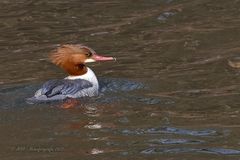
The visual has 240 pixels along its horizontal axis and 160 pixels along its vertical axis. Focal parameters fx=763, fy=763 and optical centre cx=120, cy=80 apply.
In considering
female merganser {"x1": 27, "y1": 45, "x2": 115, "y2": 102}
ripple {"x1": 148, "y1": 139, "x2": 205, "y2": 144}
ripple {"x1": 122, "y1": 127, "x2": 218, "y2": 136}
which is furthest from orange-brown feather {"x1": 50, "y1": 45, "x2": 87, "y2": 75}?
ripple {"x1": 148, "y1": 139, "x2": 205, "y2": 144}

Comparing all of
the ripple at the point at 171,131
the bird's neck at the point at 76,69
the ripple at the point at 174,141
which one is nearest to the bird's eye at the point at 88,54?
the bird's neck at the point at 76,69

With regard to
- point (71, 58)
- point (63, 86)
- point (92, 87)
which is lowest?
point (92, 87)

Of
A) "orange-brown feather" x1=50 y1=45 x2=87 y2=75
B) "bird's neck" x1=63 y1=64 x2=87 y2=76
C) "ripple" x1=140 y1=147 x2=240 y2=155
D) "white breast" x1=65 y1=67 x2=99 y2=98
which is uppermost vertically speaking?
"orange-brown feather" x1=50 y1=45 x2=87 y2=75

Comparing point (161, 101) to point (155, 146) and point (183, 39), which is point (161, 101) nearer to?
point (155, 146)

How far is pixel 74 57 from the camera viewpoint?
10922 millimetres

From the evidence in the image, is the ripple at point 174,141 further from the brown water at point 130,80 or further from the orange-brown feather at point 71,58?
the orange-brown feather at point 71,58

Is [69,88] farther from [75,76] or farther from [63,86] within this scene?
[75,76]

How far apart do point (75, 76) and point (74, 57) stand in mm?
306

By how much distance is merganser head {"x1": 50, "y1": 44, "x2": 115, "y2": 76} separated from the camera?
1089cm

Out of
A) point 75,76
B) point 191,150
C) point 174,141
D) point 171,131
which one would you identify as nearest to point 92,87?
point 75,76

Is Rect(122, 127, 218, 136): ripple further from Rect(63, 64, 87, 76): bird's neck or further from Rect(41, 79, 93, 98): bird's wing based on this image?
Rect(63, 64, 87, 76): bird's neck

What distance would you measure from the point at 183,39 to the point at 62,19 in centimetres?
324

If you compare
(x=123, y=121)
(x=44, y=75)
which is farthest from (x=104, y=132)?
(x=44, y=75)

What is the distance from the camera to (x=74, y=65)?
1099 cm
